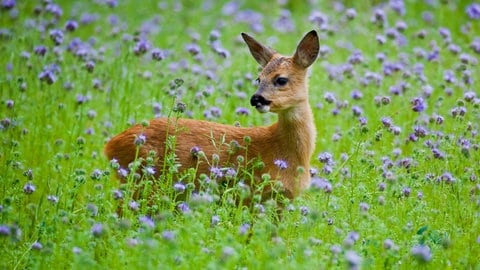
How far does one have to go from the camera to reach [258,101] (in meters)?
6.07

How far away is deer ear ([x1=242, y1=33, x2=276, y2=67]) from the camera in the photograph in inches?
267

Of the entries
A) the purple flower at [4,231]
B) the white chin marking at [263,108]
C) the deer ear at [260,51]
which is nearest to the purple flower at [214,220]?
the white chin marking at [263,108]

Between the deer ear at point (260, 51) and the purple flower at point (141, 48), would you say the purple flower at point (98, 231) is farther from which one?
the purple flower at point (141, 48)

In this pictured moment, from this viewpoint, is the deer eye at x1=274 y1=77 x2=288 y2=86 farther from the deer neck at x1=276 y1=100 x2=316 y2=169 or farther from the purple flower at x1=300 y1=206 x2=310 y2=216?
the purple flower at x1=300 y1=206 x2=310 y2=216

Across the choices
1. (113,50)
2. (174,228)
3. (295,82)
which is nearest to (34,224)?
(174,228)

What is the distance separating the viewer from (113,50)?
32.7 ft

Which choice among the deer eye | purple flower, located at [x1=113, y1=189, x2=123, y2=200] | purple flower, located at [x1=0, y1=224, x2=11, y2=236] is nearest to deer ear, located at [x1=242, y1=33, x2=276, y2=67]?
the deer eye

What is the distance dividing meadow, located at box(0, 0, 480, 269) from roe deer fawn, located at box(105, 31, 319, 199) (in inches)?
8.5

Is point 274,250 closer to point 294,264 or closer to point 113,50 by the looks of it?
point 294,264

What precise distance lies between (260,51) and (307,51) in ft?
1.40

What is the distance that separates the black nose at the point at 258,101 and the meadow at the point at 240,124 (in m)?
0.47

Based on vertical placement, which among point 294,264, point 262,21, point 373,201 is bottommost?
point 294,264

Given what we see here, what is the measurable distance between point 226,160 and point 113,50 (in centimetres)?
406

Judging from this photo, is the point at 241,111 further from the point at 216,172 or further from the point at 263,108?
the point at 216,172
